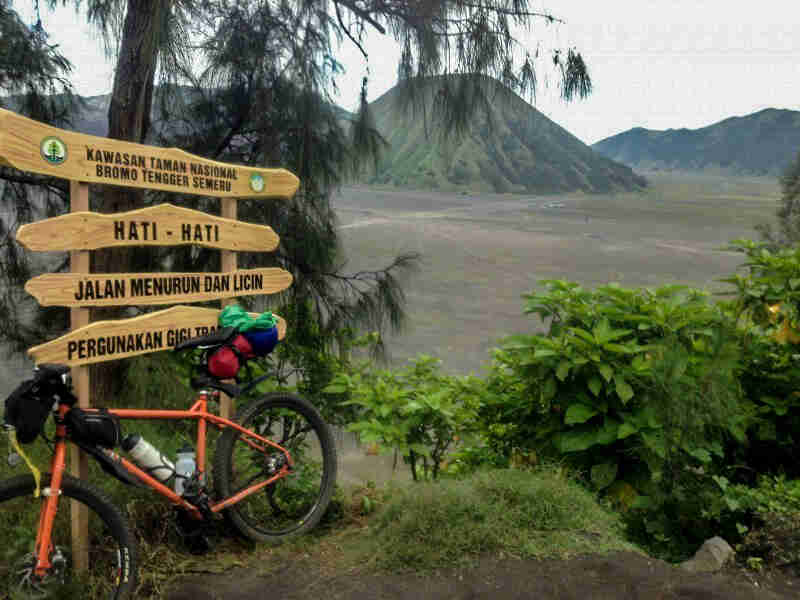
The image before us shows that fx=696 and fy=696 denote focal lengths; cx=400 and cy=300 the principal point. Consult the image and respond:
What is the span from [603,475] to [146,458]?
6.29 feet

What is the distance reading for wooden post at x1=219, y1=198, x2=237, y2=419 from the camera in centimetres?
302

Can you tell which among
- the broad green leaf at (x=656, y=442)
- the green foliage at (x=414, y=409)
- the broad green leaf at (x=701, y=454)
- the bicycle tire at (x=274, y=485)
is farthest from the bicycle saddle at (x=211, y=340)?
the broad green leaf at (x=701, y=454)

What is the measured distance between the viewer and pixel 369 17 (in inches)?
175

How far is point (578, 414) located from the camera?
10.0 feet

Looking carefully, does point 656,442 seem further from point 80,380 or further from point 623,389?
point 80,380

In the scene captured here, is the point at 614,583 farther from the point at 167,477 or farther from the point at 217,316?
the point at 217,316

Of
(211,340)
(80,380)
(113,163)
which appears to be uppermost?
(113,163)

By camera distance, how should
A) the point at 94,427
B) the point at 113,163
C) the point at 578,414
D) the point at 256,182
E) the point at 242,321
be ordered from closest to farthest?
1. the point at 94,427
2. the point at 113,163
3. the point at 242,321
4. the point at 578,414
5. the point at 256,182

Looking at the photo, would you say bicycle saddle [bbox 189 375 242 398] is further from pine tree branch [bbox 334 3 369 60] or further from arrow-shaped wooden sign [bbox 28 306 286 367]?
pine tree branch [bbox 334 3 369 60]

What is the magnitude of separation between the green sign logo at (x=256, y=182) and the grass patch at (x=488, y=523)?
1505 millimetres

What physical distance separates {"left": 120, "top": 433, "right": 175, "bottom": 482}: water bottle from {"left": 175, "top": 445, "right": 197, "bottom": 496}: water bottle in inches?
2.0

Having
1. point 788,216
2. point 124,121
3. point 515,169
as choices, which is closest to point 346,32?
point 124,121

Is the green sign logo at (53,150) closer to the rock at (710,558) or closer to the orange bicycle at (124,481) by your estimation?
the orange bicycle at (124,481)

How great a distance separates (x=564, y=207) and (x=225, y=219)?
253 ft
